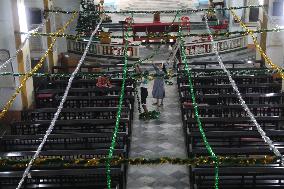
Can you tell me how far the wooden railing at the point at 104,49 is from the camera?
22562 millimetres

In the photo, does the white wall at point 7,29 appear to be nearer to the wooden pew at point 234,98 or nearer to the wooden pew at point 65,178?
the wooden pew at point 234,98

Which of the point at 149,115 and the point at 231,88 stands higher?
the point at 231,88

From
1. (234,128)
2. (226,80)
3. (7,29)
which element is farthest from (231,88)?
(7,29)

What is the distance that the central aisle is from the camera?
11.7m

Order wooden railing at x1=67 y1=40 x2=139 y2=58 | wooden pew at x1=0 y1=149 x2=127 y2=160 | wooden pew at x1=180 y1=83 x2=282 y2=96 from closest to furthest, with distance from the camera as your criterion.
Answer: wooden pew at x1=0 y1=149 x2=127 y2=160, wooden pew at x1=180 y1=83 x2=282 y2=96, wooden railing at x1=67 y1=40 x2=139 y2=58

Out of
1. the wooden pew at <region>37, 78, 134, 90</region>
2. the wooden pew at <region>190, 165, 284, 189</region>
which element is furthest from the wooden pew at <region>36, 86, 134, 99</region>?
the wooden pew at <region>190, 165, 284, 189</region>

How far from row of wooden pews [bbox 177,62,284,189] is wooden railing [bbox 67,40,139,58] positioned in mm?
3874

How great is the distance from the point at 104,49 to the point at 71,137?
11588 mm

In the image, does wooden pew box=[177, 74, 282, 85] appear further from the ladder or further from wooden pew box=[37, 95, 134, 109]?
the ladder

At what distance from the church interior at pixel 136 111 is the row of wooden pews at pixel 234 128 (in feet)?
0.11

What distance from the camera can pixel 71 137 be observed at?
1181cm

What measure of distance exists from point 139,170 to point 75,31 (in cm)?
1385

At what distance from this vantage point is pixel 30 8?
19.0 meters

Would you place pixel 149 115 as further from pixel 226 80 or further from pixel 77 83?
pixel 226 80
